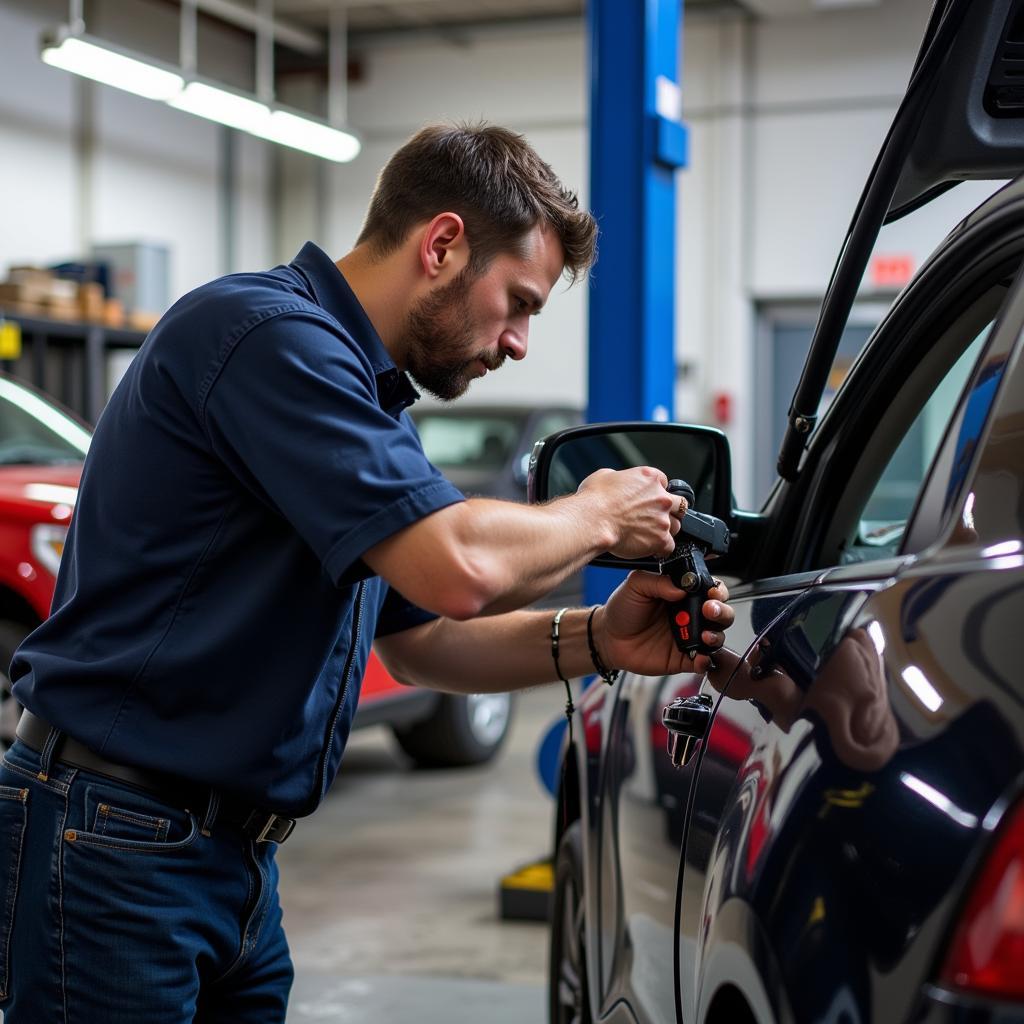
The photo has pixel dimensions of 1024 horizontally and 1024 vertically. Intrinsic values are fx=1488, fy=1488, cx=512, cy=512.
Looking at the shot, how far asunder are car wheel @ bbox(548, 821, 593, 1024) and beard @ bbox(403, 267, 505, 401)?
3.38 feet

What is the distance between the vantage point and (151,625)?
1.73 metres

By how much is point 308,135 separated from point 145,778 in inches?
415

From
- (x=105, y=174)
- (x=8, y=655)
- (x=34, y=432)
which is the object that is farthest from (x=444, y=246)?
(x=105, y=174)

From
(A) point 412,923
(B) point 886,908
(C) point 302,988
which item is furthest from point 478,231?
(A) point 412,923

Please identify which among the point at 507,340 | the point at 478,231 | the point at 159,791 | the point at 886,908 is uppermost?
the point at 478,231

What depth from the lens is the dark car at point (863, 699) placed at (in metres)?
0.98

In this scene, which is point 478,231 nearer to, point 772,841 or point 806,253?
point 772,841

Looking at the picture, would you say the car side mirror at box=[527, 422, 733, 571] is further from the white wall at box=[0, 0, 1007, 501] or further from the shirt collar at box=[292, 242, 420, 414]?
the white wall at box=[0, 0, 1007, 501]

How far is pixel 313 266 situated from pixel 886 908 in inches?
46.4

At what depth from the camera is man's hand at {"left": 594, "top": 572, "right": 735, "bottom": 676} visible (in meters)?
1.82

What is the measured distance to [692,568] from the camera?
1741 millimetres

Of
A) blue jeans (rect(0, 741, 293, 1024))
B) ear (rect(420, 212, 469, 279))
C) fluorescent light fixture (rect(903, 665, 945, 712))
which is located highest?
ear (rect(420, 212, 469, 279))

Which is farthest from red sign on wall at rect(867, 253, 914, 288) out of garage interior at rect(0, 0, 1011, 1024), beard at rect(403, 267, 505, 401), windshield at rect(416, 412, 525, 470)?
beard at rect(403, 267, 505, 401)

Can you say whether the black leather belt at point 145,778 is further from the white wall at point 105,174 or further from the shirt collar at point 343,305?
the white wall at point 105,174
